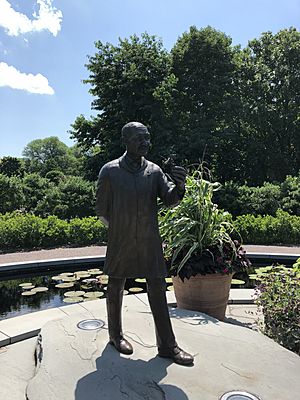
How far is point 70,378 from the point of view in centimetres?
248

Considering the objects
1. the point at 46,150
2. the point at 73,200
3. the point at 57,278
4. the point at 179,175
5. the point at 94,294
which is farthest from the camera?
the point at 46,150

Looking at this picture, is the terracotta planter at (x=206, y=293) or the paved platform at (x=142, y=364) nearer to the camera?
the paved platform at (x=142, y=364)

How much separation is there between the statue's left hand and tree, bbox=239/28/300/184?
18.0 metres

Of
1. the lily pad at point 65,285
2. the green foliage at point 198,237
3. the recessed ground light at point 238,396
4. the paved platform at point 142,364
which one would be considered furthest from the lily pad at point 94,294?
the recessed ground light at point 238,396

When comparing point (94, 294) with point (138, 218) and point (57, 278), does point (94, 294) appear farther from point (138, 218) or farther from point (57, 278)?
point (138, 218)

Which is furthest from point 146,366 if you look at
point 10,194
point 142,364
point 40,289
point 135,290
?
point 10,194

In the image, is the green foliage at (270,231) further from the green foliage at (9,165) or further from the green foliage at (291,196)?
the green foliage at (9,165)

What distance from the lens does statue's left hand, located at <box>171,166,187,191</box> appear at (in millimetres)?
2531

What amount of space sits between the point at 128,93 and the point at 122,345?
1507 centimetres

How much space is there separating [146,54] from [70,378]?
1660 centimetres

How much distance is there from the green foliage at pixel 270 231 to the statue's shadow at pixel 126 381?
24.6 feet

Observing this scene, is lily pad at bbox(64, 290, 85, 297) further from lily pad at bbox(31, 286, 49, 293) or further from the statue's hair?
the statue's hair

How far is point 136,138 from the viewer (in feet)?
8.45

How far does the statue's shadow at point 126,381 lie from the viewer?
2277 mm
